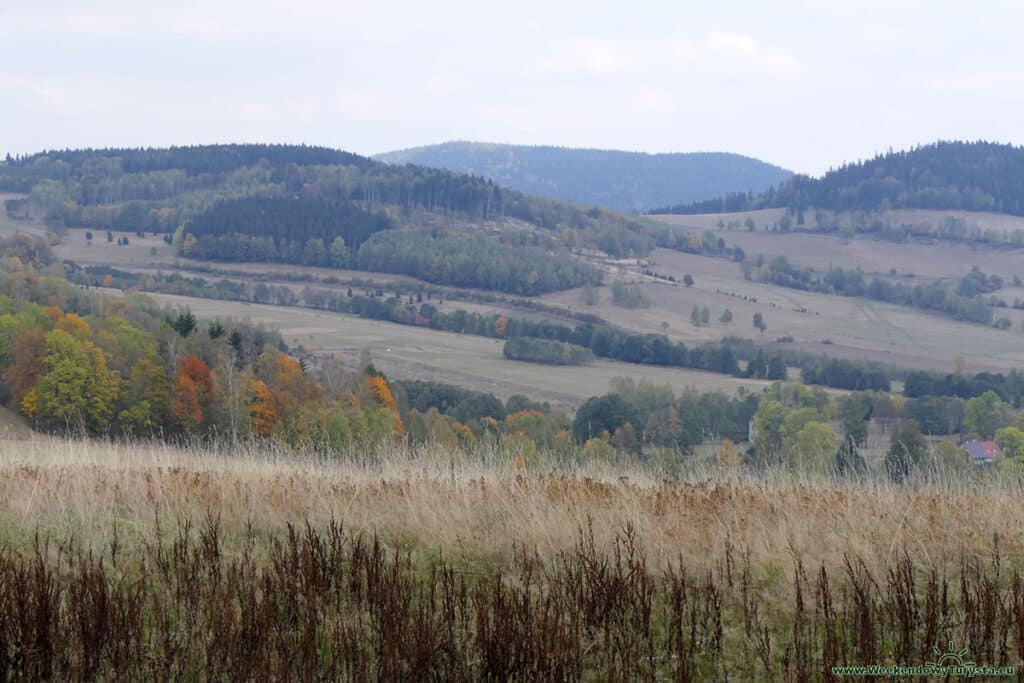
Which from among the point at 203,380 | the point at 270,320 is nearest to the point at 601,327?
the point at 270,320

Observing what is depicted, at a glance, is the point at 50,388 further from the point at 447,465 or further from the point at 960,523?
the point at 960,523

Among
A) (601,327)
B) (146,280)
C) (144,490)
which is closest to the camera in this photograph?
(144,490)

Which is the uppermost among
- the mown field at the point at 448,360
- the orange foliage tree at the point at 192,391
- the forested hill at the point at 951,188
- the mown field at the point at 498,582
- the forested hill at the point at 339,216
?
the forested hill at the point at 951,188


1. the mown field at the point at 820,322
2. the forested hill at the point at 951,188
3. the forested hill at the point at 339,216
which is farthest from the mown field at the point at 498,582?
the forested hill at the point at 951,188

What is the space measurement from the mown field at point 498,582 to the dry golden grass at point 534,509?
29 millimetres

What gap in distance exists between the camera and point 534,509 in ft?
23.1

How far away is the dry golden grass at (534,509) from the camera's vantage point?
6.34 meters

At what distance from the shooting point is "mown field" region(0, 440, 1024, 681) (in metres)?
4.91

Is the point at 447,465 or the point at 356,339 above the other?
the point at 447,465

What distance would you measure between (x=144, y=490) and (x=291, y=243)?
143417mm

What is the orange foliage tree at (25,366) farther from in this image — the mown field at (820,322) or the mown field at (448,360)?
the mown field at (820,322)

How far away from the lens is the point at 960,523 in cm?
688

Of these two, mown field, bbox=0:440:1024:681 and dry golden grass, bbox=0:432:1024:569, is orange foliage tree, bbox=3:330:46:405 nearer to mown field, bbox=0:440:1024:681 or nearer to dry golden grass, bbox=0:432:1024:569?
dry golden grass, bbox=0:432:1024:569

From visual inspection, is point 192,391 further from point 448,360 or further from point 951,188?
point 951,188
